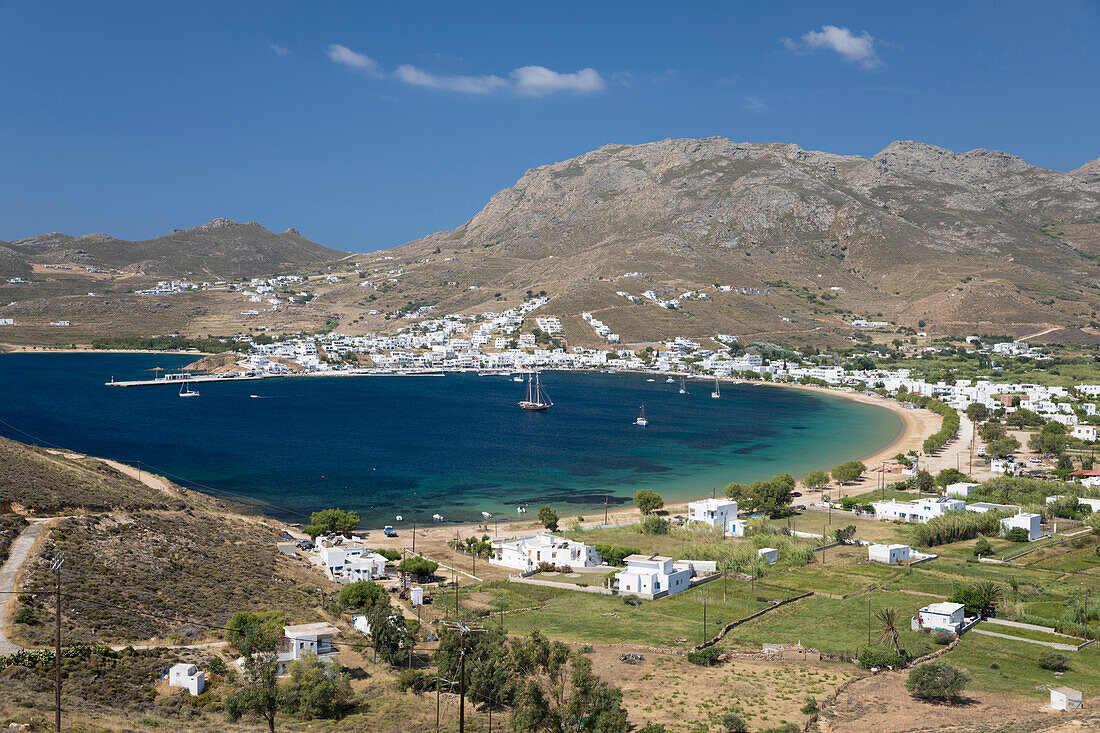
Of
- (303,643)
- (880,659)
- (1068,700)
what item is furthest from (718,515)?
(303,643)

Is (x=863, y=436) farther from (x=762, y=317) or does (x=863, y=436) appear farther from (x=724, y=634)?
(x=762, y=317)

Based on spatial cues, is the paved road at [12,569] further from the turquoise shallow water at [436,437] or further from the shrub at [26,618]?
the turquoise shallow water at [436,437]

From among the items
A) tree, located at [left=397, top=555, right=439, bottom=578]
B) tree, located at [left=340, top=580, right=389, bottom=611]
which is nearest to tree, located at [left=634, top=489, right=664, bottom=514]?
tree, located at [left=397, top=555, right=439, bottom=578]

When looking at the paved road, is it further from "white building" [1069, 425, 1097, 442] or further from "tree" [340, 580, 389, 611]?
→ "white building" [1069, 425, 1097, 442]

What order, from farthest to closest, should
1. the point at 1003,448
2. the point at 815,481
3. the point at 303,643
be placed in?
the point at 1003,448 → the point at 815,481 → the point at 303,643

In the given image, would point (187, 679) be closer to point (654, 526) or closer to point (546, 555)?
point (546, 555)

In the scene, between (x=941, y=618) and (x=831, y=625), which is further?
(x=831, y=625)

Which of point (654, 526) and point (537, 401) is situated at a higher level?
point (537, 401)
